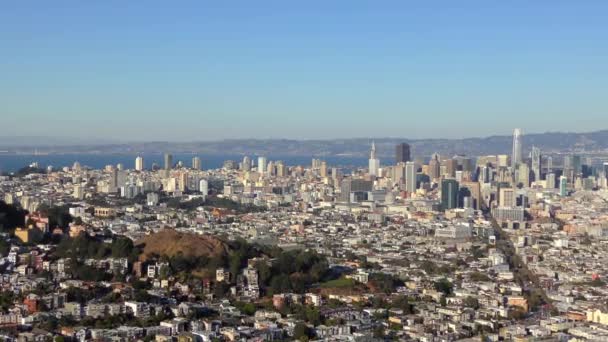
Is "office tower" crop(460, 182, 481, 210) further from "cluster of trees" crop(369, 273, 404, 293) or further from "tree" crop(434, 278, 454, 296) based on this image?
"tree" crop(434, 278, 454, 296)

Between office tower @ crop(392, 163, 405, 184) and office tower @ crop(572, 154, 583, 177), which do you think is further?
office tower @ crop(572, 154, 583, 177)

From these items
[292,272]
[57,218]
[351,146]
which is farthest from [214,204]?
[351,146]

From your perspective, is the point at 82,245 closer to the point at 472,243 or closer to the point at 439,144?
the point at 472,243

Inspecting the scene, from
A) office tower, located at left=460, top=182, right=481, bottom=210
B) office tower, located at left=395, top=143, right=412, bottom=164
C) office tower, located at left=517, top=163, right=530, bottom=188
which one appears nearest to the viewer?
office tower, located at left=460, top=182, right=481, bottom=210

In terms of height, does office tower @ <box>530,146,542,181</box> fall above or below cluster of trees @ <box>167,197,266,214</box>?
above

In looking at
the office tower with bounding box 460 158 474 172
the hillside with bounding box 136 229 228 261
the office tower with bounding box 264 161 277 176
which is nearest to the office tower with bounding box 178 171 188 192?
the office tower with bounding box 264 161 277 176

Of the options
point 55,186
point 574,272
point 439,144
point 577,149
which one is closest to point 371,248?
point 574,272

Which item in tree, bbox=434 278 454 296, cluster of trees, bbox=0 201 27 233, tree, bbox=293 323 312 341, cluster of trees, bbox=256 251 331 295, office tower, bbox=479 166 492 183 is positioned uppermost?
cluster of trees, bbox=0 201 27 233

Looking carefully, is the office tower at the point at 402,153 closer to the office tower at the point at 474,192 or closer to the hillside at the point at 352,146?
the hillside at the point at 352,146
